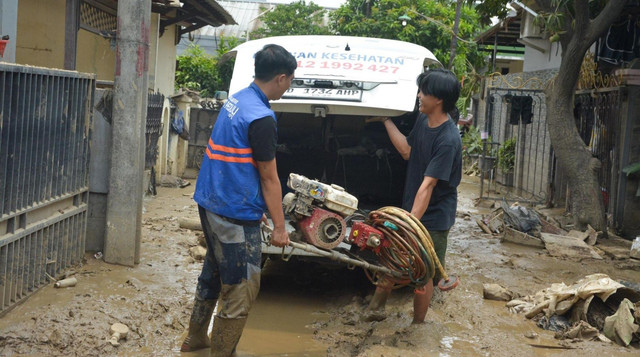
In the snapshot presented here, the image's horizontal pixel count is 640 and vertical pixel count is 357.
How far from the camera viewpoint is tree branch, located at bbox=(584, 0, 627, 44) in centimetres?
965

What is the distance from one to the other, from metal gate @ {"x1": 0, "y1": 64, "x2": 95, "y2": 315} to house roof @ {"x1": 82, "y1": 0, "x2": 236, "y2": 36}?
52.6 inches

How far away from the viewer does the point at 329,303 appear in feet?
21.9

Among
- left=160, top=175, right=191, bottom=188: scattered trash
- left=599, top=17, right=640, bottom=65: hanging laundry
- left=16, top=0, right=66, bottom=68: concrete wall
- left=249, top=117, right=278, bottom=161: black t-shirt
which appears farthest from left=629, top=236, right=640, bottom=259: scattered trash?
left=16, top=0, right=66, bottom=68: concrete wall

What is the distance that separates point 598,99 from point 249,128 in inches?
361

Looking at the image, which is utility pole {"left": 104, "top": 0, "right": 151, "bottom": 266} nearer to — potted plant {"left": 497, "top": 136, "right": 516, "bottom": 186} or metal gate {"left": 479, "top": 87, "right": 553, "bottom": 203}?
metal gate {"left": 479, "top": 87, "right": 553, "bottom": 203}

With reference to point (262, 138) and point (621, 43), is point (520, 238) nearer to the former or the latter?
point (621, 43)

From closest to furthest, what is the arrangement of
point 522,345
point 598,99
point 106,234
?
point 522,345 → point 106,234 → point 598,99

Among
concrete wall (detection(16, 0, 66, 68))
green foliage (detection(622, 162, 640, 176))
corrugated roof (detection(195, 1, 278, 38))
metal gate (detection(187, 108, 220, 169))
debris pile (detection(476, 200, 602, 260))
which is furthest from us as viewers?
corrugated roof (detection(195, 1, 278, 38))

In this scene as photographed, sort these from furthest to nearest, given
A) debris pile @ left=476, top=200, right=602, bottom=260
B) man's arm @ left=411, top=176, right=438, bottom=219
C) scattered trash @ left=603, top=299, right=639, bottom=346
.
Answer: debris pile @ left=476, top=200, right=602, bottom=260 < scattered trash @ left=603, top=299, right=639, bottom=346 < man's arm @ left=411, top=176, right=438, bottom=219

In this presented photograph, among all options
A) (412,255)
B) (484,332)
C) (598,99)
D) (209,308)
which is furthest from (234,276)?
(598,99)

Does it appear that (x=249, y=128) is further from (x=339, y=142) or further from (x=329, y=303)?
(x=339, y=142)

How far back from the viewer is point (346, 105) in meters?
6.25

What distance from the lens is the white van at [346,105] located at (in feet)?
20.8

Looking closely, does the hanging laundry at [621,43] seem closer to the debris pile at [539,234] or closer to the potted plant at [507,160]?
the debris pile at [539,234]
